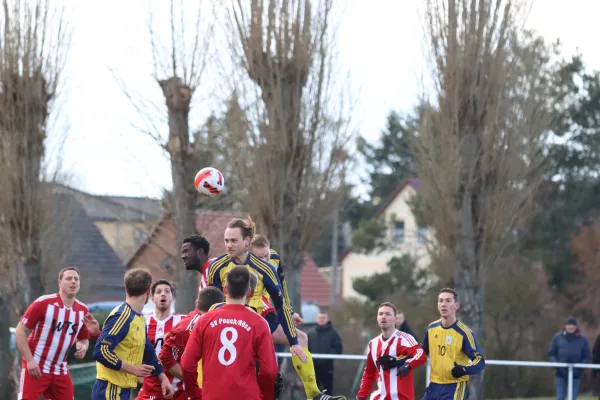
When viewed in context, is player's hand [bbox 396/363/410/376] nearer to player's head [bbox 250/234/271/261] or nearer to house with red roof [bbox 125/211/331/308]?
player's head [bbox 250/234/271/261]

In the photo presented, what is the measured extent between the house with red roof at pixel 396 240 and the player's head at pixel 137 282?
2970 cm

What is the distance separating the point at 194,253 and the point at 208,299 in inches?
57.0

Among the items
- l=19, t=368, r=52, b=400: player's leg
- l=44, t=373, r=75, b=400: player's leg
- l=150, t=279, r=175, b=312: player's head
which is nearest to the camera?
l=150, t=279, r=175, b=312: player's head

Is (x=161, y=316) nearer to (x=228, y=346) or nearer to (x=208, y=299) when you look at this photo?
(x=208, y=299)

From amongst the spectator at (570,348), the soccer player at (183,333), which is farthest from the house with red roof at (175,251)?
the soccer player at (183,333)

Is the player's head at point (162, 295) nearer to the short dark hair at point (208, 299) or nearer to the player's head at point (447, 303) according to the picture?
the short dark hair at point (208, 299)

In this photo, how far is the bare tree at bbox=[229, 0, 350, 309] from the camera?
1680 centimetres

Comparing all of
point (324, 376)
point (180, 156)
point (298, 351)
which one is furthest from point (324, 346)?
point (298, 351)

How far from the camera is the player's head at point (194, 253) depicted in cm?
888

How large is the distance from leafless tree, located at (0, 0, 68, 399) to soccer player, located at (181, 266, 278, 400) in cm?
1145

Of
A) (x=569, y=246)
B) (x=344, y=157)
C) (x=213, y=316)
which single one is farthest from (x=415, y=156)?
→ (x=569, y=246)

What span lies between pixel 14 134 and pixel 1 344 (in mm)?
3821

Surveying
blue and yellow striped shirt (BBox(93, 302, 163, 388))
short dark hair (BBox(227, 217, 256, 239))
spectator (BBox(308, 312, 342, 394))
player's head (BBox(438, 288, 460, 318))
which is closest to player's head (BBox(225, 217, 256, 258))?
short dark hair (BBox(227, 217, 256, 239))

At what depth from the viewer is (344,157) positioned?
58.7 ft
